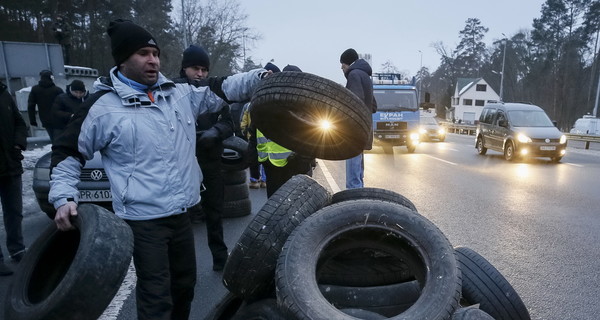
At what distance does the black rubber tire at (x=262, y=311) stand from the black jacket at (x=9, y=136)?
3343 mm

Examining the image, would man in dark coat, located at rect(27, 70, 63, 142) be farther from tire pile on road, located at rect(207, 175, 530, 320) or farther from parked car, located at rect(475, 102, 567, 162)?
parked car, located at rect(475, 102, 567, 162)

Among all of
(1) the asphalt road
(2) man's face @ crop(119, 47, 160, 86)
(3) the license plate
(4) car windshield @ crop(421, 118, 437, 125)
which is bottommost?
(1) the asphalt road

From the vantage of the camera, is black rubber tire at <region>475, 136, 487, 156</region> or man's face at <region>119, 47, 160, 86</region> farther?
black rubber tire at <region>475, 136, 487, 156</region>

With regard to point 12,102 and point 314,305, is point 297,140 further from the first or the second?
point 12,102

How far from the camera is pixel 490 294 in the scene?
105 inches

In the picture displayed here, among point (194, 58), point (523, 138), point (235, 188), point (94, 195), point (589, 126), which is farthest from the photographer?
point (589, 126)

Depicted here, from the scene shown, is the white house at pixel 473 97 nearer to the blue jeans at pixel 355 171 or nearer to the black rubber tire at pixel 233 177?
the blue jeans at pixel 355 171

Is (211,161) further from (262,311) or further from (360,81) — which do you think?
(360,81)

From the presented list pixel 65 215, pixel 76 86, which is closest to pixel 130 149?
pixel 65 215

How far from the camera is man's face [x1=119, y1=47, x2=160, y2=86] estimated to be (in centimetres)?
249

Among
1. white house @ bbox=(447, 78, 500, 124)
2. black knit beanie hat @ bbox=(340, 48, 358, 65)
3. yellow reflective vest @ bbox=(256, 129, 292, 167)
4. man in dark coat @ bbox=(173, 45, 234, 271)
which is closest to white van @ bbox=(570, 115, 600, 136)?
black knit beanie hat @ bbox=(340, 48, 358, 65)

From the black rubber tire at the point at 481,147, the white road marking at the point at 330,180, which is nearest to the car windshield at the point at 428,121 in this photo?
the black rubber tire at the point at 481,147

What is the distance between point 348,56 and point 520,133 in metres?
9.10

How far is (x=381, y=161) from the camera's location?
1329cm
